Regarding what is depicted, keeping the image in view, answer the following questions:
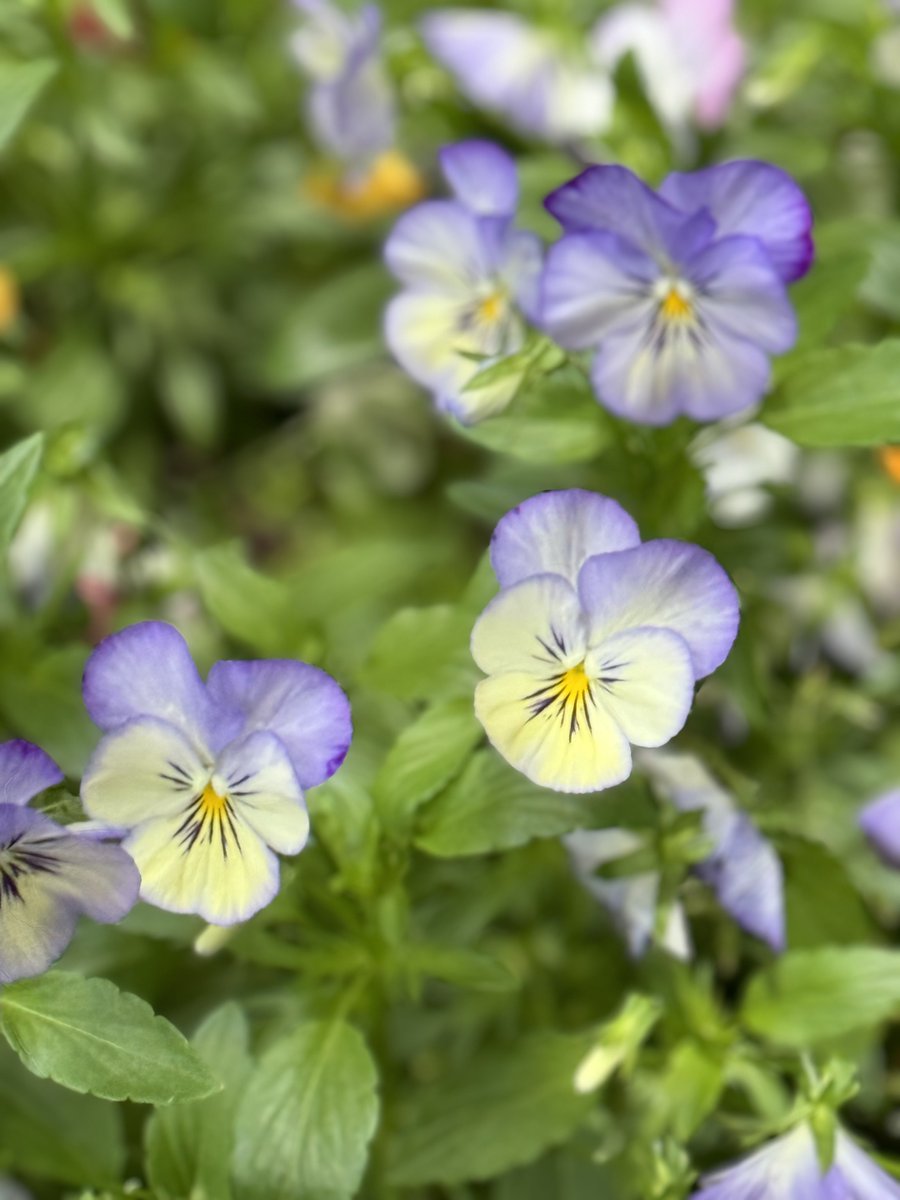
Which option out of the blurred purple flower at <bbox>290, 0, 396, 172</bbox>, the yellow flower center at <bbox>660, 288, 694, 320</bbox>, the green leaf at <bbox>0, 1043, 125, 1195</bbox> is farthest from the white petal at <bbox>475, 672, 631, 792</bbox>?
the blurred purple flower at <bbox>290, 0, 396, 172</bbox>

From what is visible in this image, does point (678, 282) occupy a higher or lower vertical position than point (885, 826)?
higher

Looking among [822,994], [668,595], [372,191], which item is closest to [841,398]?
Answer: [668,595]

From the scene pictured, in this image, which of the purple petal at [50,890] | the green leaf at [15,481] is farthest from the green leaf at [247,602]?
the purple petal at [50,890]

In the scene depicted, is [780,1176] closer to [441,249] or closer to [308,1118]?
[308,1118]

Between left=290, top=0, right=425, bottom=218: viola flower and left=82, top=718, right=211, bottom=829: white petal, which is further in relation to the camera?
left=290, top=0, right=425, bottom=218: viola flower

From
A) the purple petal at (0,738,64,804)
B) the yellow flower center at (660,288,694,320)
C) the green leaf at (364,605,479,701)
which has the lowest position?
the green leaf at (364,605,479,701)

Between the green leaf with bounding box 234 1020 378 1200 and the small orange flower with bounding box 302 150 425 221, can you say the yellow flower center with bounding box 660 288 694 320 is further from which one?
the small orange flower with bounding box 302 150 425 221

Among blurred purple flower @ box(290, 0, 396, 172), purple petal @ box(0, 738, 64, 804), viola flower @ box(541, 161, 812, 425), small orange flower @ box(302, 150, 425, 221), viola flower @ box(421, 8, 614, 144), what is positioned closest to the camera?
purple petal @ box(0, 738, 64, 804)
